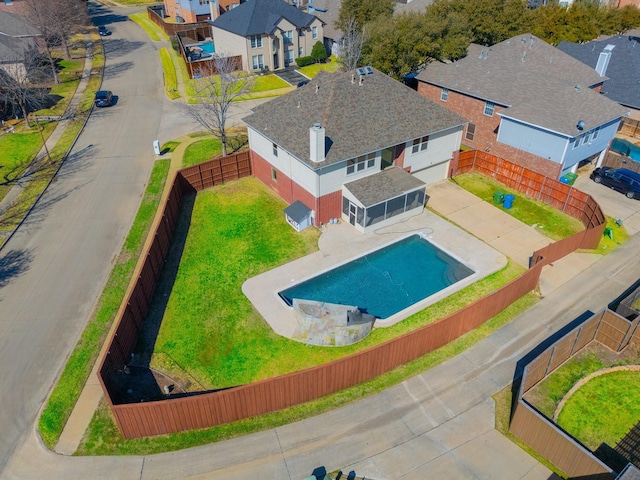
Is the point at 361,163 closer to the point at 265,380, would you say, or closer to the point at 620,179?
the point at 265,380

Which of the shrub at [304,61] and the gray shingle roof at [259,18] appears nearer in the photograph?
the gray shingle roof at [259,18]

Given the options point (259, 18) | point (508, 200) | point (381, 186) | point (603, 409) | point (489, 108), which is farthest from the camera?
point (259, 18)

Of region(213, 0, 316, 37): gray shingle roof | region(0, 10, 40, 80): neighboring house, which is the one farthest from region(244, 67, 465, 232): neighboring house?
region(0, 10, 40, 80): neighboring house

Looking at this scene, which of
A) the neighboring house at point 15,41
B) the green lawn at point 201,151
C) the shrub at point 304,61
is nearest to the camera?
the green lawn at point 201,151

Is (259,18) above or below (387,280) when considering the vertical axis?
above

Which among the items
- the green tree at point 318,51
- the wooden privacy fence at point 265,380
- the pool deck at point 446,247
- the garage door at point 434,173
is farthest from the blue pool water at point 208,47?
the wooden privacy fence at point 265,380

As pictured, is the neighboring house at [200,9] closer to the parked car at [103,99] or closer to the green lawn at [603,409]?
the parked car at [103,99]

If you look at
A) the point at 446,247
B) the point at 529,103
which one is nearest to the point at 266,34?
the point at 529,103
